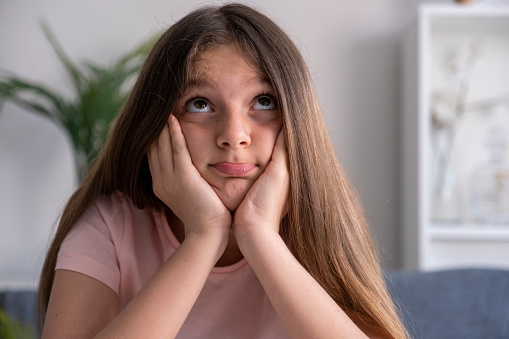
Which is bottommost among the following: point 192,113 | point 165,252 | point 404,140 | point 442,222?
point 442,222

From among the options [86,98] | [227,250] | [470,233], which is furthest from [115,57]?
[227,250]

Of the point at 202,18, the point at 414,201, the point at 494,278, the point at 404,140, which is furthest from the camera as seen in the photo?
the point at 404,140

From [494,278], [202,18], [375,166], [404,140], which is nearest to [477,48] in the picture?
[404,140]

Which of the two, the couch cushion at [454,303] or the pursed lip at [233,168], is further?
the couch cushion at [454,303]

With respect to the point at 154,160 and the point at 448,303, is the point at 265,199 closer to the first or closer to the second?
the point at 154,160

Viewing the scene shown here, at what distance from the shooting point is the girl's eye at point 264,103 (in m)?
0.94

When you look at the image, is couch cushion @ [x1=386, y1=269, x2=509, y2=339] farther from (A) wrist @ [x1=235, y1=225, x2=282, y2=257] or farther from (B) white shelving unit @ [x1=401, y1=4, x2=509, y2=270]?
(B) white shelving unit @ [x1=401, y1=4, x2=509, y2=270]

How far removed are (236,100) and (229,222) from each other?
0.64ft

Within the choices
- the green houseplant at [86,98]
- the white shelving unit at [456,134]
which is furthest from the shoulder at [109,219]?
the white shelving unit at [456,134]

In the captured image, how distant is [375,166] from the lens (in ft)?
8.84

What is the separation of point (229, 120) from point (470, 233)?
1.71 metres

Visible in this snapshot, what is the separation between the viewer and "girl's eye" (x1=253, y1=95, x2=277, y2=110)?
3.09ft

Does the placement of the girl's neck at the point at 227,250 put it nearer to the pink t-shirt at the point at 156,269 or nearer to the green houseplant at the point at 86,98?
the pink t-shirt at the point at 156,269

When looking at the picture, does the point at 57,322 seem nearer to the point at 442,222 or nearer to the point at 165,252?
the point at 165,252
